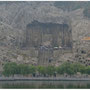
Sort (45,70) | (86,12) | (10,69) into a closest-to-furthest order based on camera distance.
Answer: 1. (10,69)
2. (45,70)
3. (86,12)

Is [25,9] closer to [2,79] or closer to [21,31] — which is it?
[21,31]

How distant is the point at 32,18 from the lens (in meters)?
73.1

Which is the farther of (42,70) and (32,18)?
(32,18)

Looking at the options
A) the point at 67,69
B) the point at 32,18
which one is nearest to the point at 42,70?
the point at 67,69

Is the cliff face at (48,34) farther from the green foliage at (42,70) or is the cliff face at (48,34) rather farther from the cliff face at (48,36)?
the green foliage at (42,70)

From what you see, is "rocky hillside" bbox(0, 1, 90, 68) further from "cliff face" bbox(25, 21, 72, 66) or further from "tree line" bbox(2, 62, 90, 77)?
"tree line" bbox(2, 62, 90, 77)

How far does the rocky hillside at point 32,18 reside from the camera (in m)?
66.2

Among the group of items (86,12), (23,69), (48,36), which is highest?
(86,12)

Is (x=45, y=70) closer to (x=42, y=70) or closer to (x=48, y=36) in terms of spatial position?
(x=42, y=70)

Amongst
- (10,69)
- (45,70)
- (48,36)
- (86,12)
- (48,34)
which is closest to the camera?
(10,69)

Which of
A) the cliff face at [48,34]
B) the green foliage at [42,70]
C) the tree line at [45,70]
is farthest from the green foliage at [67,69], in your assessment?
the cliff face at [48,34]

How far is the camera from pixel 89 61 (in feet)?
202

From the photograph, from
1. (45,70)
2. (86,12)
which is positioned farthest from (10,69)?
(86,12)

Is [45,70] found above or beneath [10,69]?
beneath
